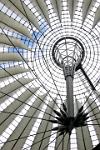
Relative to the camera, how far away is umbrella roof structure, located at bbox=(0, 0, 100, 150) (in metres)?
18.2

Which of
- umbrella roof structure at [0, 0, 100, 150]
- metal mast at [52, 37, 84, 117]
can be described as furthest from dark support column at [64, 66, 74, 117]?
metal mast at [52, 37, 84, 117]

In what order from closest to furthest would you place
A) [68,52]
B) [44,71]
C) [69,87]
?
1. [69,87]
2. [68,52]
3. [44,71]

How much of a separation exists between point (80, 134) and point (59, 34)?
8.14 metres

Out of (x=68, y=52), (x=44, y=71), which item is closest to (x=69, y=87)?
(x=68, y=52)

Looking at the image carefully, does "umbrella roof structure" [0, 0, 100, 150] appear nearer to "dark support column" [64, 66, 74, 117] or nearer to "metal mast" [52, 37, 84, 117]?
"metal mast" [52, 37, 84, 117]

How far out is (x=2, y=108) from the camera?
66.1 ft

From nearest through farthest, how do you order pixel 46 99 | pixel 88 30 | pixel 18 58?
pixel 18 58 < pixel 46 99 < pixel 88 30

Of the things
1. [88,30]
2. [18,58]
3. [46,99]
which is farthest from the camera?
[88,30]

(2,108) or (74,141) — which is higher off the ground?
(2,108)

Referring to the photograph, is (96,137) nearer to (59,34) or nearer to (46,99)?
(46,99)

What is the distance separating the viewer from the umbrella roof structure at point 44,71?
18.2 metres

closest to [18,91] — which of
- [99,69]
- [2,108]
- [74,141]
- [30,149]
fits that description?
[2,108]

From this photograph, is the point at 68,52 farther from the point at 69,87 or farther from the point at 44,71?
the point at 69,87

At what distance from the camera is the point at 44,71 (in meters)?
24.8
